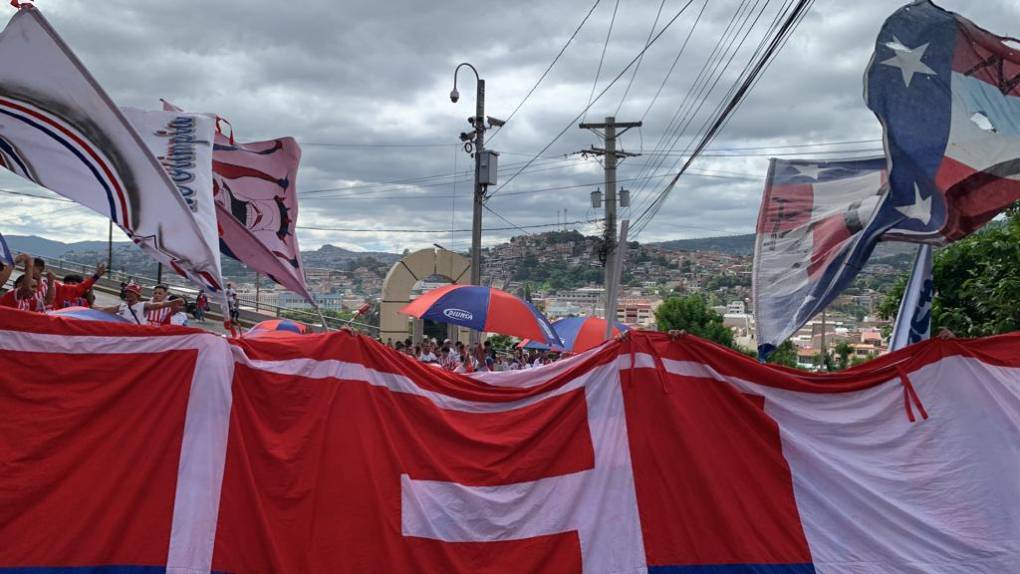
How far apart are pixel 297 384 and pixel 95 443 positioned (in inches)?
51.9

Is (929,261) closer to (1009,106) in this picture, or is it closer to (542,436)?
(1009,106)

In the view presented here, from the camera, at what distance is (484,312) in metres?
12.7

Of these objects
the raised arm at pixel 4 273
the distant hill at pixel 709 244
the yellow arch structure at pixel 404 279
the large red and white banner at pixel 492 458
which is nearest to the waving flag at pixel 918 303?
the large red and white banner at pixel 492 458

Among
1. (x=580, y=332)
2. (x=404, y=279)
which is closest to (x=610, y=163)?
(x=404, y=279)

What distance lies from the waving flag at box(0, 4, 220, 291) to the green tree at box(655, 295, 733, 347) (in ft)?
143

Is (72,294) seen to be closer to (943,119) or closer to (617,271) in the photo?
(617,271)

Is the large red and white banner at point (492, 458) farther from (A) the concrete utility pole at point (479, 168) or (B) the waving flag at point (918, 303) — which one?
(A) the concrete utility pole at point (479, 168)

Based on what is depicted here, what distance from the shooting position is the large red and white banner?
502cm

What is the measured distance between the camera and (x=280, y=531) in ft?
17.1

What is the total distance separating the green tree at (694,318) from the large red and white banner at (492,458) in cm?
4174

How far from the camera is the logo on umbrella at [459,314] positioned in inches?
499

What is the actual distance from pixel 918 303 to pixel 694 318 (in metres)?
41.9

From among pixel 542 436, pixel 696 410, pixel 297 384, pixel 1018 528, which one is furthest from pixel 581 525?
pixel 1018 528

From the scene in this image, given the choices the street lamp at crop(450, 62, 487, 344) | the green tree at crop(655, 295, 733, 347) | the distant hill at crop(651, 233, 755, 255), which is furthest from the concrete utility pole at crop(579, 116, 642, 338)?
the distant hill at crop(651, 233, 755, 255)
